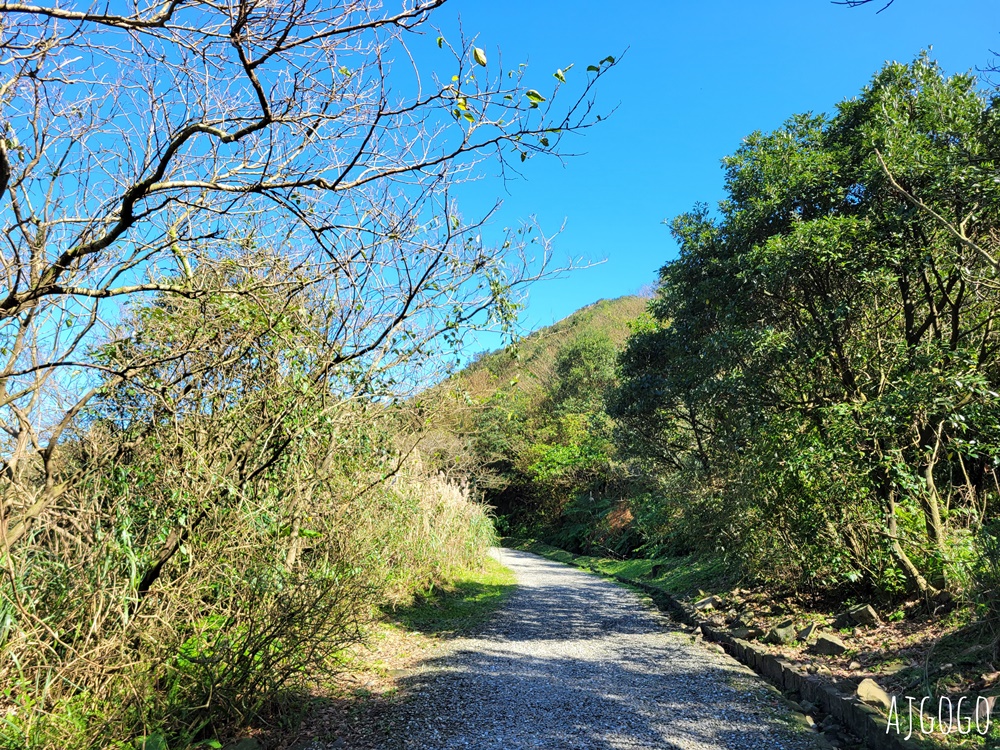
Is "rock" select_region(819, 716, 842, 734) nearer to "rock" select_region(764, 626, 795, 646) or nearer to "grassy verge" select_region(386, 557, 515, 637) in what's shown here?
"rock" select_region(764, 626, 795, 646)

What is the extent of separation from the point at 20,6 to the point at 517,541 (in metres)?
29.8

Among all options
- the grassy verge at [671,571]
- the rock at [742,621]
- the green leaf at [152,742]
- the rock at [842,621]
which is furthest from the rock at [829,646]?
the green leaf at [152,742]

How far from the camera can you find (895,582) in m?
6.13

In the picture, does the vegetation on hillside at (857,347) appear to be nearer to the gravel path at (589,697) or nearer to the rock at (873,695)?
the rock at (873,695)

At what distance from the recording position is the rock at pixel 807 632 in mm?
6105

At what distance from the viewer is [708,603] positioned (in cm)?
876

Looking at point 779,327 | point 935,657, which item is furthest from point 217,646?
point 779,327

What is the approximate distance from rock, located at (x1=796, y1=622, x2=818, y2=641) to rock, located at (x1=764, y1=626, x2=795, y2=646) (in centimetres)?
8

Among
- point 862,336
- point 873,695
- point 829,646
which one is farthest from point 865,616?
point 862,336

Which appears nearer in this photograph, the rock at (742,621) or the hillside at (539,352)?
the hillside at (539,352)

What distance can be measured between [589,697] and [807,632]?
277 cm

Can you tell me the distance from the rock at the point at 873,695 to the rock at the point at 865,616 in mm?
1863

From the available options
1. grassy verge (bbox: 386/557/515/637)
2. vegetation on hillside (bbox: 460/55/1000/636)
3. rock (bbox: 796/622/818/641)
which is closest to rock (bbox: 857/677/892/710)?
vegetation on hillside (bbox: 460/55/1000/636)

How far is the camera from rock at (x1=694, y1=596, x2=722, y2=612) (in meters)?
8.63
